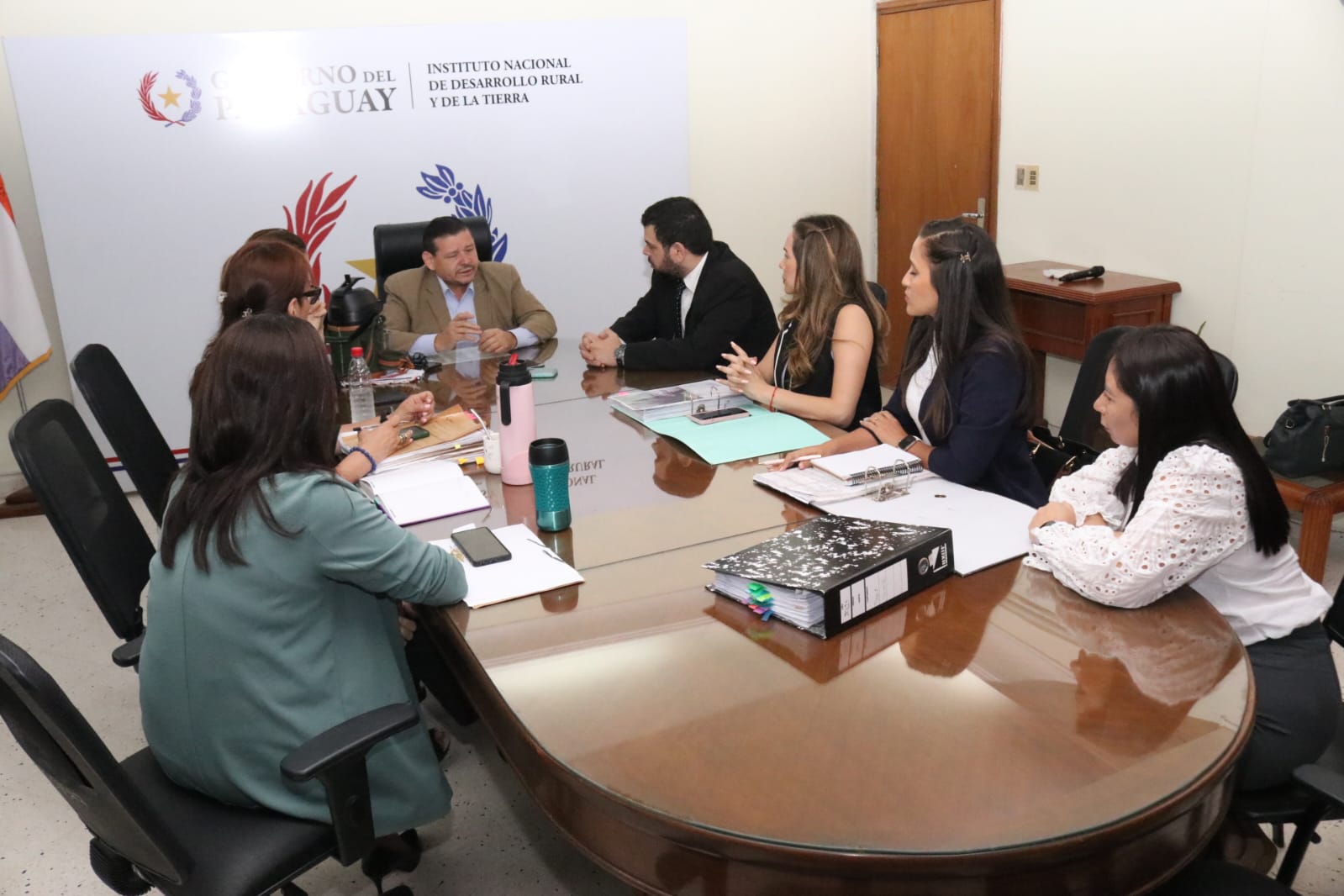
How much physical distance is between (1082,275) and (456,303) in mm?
2536

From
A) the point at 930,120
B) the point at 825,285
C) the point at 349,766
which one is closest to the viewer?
the point at 349,766

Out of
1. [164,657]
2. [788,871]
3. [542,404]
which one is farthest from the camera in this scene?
[542,404]

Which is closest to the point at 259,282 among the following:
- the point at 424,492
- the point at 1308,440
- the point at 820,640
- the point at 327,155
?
the point at 424,492

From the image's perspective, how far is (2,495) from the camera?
4.81 m

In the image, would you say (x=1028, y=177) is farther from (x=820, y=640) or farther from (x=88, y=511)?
(x=88, y=511)

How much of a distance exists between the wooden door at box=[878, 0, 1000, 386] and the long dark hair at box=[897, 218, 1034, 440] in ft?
7.52

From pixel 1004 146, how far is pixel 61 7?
423 centimetres

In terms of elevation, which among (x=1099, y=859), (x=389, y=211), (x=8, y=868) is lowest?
(x=8, y=868)

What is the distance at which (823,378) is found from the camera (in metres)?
2.98

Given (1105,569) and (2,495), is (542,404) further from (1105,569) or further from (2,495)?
(2,495)

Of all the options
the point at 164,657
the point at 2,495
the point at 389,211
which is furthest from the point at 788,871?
the point at 2,495

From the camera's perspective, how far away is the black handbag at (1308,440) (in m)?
3.24

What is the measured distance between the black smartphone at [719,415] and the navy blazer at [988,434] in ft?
1.62

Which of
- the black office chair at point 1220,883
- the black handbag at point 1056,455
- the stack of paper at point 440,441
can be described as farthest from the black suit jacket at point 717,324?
the black office chair at point 1220,883
